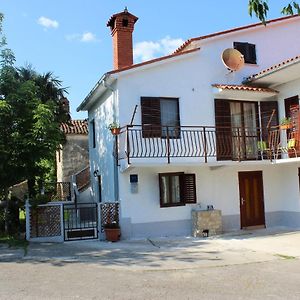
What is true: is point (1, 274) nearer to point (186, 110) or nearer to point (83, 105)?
point (186, 110)

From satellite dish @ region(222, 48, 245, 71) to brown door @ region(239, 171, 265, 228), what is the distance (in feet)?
12.9

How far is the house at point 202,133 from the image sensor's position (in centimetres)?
1395

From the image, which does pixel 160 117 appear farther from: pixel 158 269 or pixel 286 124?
pixel 158 269

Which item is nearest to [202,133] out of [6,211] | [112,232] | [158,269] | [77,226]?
[112,232]

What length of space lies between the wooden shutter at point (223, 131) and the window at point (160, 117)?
1541 millimetres

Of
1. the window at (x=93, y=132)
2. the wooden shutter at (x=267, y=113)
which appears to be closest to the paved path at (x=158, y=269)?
→ the wooden shutter at (x=267, y=113)

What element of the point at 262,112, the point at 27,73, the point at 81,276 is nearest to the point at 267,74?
the point at 262,112

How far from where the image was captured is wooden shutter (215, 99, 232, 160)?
49.0 feet

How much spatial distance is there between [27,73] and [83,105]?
17.5ft

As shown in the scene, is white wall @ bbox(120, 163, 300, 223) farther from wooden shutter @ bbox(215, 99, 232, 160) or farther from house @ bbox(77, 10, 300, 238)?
wooden shutter @ bbox(215, 99, 232, 160)

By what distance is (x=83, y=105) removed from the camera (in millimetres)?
18328

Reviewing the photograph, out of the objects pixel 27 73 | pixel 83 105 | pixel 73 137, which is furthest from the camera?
pixel 73 137

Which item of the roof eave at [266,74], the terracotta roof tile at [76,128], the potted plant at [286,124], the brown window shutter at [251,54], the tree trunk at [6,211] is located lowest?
Answer: the tree trunk at [6,211]

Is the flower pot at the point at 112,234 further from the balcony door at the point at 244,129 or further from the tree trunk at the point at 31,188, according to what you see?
the balcony door at the point at 244,129
